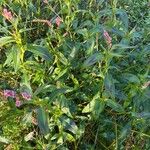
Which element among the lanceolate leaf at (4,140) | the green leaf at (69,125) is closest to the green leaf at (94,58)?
the green leaf at (69,125)

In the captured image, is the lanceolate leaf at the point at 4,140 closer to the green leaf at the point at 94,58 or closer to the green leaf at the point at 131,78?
the green leaf at the point at 94,58

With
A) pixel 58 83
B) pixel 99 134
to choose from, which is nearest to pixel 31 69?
pixel 58 83

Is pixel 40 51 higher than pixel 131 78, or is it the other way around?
pixel 40 51

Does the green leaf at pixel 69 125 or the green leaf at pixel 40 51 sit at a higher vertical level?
the green leaf at pixel 40 51

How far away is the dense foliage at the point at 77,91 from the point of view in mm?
2262

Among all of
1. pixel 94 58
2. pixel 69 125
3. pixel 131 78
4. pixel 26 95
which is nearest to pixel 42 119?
pixel 26 95

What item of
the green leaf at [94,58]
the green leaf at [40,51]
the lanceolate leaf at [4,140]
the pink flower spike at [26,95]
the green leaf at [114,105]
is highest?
the green leaf at [40,51]

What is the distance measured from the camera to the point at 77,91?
2527 millimetres

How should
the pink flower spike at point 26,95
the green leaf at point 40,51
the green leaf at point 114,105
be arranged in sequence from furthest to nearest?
the green leaf at point 114,105 < the green leaf at point 40,51 < the pink flower spike at point 26,95

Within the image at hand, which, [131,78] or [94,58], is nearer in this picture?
[94,58]

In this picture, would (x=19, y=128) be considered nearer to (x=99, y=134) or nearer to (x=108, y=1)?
(x=99, y=134)

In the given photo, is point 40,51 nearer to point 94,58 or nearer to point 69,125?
point 94,58

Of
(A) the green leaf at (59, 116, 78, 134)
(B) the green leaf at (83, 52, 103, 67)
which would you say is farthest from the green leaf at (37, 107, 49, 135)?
(B) the green leaf at (83, 52, 103, 67)

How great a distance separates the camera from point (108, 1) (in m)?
3.53
